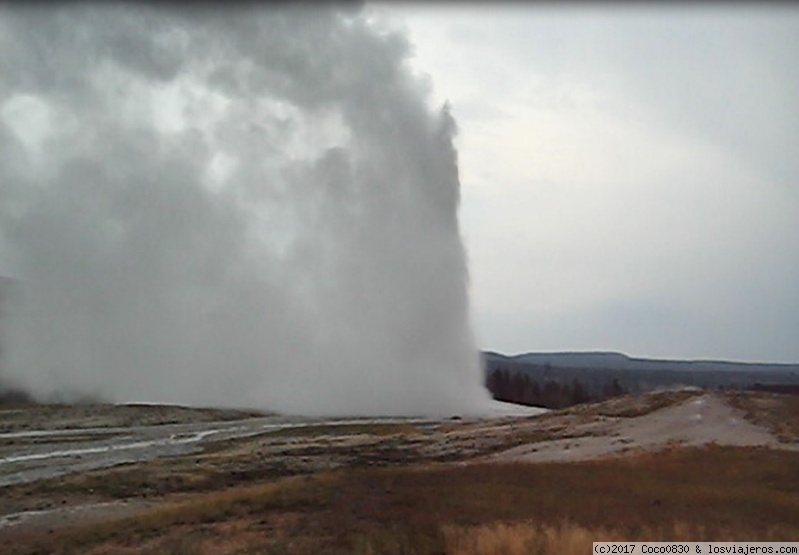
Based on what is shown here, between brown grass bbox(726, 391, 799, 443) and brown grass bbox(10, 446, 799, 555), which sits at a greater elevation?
brown grass bbox(726, 391, 799, 443)

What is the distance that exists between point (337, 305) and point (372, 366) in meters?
9.11

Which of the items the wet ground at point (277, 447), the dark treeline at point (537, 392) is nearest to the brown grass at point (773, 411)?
the wet ground at point (277, 447)

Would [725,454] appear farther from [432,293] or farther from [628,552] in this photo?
[432,293]

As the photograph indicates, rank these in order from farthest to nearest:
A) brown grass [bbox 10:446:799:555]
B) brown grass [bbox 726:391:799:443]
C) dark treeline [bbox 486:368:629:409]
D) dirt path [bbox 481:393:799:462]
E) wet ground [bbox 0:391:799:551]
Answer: dark treeline [bbox 486:368:629:409]
brown grass [bbox 726:391:799:443]
dirt path [bbox 481:393:799:462]
wet ground [bbox 0:391:799:551]
brown grass [bbox 10:446:799:555]

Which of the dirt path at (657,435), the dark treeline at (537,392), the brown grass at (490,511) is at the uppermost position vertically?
the dark treeline at (537,392)

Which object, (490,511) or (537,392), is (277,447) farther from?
(537,392)

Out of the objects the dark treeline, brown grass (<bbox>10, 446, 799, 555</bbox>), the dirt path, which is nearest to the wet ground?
the dirt path

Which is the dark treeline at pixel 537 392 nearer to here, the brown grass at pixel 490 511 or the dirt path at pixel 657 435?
the dirt path at pixel 657 435

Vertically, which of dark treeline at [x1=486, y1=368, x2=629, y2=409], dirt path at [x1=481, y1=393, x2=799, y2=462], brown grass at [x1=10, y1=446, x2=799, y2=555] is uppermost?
dark treeline at [x1=486, y1=368, x2=629, y2=409]

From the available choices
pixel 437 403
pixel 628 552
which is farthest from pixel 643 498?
pixel 437 403

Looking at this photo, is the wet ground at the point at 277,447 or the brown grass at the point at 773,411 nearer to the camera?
the wet ground at the point at 277,447

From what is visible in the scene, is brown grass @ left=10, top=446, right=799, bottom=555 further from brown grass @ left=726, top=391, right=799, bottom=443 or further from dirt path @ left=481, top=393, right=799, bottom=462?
brown grass @ left=726, top=391, right=799, bottom=443

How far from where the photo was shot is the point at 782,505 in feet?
55.0

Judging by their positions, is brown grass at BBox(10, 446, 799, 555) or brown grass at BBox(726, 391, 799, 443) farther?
brown grass at BBox(726, 391, 799, 443)
